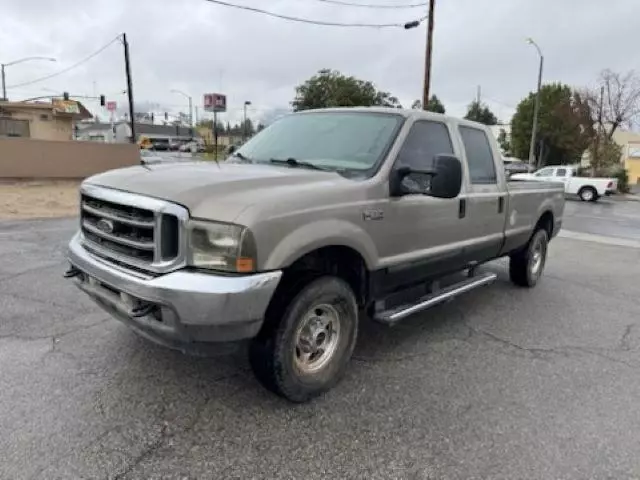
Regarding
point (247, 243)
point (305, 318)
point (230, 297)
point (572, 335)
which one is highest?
point (247, 243)

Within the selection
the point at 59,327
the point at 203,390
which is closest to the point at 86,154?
the point at 59,327

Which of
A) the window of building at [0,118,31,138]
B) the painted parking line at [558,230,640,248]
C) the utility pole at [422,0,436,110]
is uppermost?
the utility pole at [422,0,436,110]

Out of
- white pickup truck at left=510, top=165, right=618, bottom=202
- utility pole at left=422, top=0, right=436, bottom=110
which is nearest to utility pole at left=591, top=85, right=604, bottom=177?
white pickup truck at left=510, top=165, right=618, bottom=202

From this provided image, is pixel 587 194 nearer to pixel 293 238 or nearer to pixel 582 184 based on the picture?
pixel 582 184

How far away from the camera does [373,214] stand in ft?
11.8

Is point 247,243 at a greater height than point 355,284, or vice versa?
point 247,243

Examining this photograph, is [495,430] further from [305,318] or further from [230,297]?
[230,297]

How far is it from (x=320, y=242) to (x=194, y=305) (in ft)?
2.88

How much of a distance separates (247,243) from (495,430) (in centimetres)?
185

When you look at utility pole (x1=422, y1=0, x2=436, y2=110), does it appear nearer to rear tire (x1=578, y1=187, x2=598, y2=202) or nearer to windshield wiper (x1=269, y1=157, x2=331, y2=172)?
rear tire (x1=578, y1=187, x2=598, y2=202)

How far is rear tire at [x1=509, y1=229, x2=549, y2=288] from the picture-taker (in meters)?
6.42

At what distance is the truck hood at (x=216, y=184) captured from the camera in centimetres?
286

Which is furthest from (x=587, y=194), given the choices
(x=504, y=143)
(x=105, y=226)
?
(x=504, y=143)

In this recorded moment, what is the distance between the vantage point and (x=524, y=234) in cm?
606
